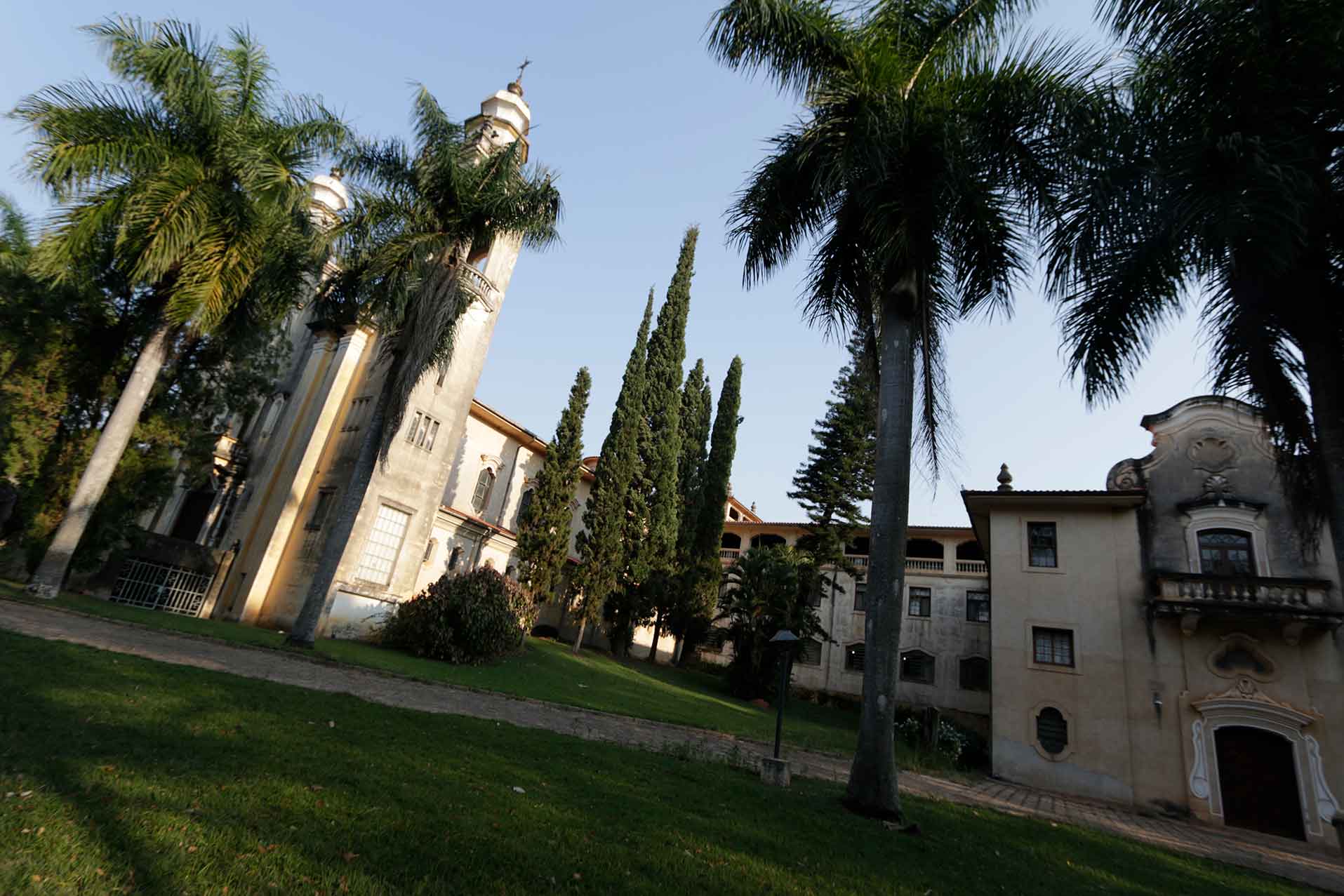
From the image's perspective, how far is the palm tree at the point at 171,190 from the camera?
13.0 m

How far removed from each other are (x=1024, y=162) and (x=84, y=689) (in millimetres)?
11908

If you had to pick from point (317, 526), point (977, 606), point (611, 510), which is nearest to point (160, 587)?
point (317, 526)

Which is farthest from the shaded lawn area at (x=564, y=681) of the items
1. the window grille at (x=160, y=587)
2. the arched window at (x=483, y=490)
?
the arched window at (x=483, y=490)

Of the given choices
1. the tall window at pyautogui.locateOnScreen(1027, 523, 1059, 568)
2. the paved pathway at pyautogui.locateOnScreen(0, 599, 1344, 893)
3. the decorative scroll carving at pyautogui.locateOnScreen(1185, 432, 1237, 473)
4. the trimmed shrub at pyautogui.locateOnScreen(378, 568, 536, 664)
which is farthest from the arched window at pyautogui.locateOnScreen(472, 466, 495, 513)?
the decorative scroll carving at pyautogui.locateOnScreen(1185, 432, 1237, 473)

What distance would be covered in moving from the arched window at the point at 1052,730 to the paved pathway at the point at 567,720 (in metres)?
3.73

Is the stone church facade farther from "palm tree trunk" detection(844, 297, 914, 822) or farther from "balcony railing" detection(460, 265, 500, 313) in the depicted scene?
"balcony railing" detection(460, 265, 500, 313)

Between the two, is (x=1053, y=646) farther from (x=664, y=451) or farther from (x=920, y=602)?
(x=664, y=451)

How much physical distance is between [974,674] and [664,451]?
1834 centimetres

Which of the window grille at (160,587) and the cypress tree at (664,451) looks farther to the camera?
the cypress tree at (664,451)

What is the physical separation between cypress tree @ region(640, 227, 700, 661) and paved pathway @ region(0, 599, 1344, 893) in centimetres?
1494

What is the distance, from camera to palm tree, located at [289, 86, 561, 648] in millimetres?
13969

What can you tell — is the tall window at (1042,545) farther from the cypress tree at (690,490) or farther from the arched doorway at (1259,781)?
the cypress tree at (690,490)

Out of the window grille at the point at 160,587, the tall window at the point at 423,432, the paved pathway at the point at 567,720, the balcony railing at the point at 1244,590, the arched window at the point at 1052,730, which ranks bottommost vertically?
the paved pathway at the point at 567,720

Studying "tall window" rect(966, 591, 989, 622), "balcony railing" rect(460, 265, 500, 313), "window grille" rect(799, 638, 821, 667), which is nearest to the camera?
"balcony railing" rect(460, 265, 500, 313)
